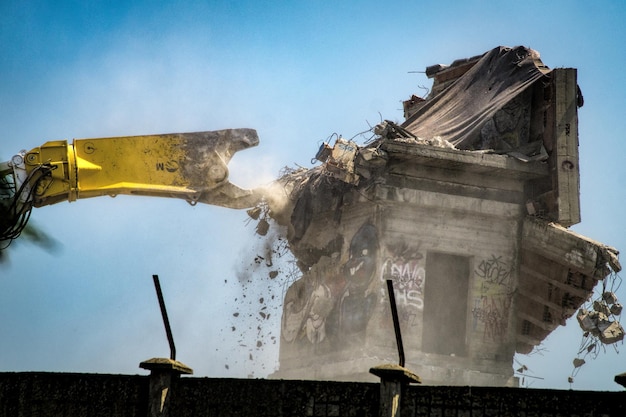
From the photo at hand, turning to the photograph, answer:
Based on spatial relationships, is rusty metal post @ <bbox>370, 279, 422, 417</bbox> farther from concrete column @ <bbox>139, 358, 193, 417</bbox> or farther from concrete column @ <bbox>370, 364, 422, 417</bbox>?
concrete column @ <bbox>139, 358, 193, 417</bbox>

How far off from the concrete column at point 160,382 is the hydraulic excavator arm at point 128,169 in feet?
23.7

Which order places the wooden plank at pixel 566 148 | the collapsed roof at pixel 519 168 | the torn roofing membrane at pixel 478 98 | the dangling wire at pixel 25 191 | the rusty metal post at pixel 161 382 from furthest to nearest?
the torn roofing membrane at pixel 478 98
the wooden plank at pixel 566 148
the collapsed roof at pixel 519 168
the dangling wire at pixel 25 191
the rusty metal post at pixel 161 382

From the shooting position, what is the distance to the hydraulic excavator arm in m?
18.9

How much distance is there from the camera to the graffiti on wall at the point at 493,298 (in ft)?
72.2

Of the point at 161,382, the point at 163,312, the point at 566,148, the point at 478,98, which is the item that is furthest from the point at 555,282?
the point at 163,312

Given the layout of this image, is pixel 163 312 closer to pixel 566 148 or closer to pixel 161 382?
pixel 161 382

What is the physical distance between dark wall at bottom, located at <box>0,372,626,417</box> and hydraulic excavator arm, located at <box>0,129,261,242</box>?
21.9 feet

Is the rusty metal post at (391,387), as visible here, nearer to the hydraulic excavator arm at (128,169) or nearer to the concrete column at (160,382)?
the concrete column at (160,382)

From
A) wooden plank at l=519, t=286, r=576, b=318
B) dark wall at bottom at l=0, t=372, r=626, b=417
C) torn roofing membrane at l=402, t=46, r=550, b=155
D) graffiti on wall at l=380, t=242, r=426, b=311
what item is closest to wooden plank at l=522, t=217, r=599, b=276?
wooden plank at l=519, t=286, r=576, b=318

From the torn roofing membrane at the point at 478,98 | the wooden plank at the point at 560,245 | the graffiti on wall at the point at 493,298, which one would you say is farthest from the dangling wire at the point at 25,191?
the wooden plank at the point at 560,245

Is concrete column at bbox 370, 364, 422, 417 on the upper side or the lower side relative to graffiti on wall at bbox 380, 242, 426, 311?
lower

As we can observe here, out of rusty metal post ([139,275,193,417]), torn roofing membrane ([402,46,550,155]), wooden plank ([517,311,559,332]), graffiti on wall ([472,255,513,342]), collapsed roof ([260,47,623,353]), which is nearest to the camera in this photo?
rusty metal post ([139,275,193,417])

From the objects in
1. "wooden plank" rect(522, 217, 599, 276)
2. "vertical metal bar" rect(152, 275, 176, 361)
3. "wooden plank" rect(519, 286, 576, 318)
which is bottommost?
"vertical metal bar" rect(152, 275, 176, 361)

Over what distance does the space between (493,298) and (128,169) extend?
7.41 meters
